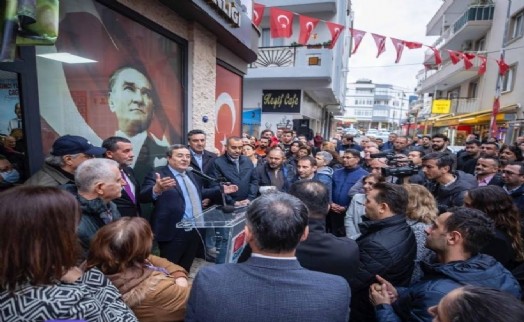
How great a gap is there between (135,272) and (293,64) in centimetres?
1134

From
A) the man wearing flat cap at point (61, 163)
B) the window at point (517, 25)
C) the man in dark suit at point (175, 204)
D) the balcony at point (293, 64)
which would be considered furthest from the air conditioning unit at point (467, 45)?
the man wearing flat cap at point (61, 163)

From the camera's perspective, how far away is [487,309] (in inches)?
36.3

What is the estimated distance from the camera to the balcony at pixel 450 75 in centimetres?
1757

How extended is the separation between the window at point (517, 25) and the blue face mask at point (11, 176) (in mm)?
18571

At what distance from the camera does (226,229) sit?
2516mm

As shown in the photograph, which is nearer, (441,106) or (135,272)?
(135,272)

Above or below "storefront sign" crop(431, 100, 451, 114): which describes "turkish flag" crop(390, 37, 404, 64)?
above

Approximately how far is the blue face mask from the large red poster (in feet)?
13.6

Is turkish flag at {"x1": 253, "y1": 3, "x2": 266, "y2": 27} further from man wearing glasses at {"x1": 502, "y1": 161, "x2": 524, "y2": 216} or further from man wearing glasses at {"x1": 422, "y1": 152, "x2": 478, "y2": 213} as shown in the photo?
man wearing glasses at {"x1": 502, "y1": 161, "x2": 524, "y2": 216}

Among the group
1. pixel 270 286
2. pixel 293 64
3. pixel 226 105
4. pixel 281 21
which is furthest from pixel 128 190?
pixel 293 64

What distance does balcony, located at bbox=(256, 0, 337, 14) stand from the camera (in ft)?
38.1

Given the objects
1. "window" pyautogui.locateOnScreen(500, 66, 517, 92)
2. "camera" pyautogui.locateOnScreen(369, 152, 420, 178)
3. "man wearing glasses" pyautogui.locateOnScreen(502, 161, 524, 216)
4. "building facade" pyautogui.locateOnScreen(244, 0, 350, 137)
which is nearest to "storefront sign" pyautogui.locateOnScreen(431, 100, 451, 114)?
"window" pyautogui.locateOnScreen(500, 66, 517, 92)

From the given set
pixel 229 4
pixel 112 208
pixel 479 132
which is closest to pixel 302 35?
pixel 229 4

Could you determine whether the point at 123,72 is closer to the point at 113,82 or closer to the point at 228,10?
the point at 113,82
